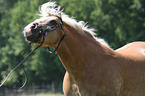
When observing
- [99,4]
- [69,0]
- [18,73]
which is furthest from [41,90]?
[99,4]

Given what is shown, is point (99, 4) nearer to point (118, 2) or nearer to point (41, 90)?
point (118, 2)

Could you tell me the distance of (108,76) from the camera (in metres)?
4.17

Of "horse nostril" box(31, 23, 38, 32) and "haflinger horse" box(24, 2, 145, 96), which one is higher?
"horse nostril" box(31, 23, 38, 32)

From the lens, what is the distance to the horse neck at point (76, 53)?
13.8ft

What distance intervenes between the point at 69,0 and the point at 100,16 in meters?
5.17

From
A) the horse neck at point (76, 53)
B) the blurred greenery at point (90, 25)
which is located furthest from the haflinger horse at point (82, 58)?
the blurred greenery at point (90, 25)

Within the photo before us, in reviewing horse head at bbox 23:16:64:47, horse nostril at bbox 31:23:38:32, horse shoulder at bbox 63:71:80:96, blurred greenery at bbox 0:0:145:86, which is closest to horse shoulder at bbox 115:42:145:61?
horse shoulder at bbox 63:71:80:96

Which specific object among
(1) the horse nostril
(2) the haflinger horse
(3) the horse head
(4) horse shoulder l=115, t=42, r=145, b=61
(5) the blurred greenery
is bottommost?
(5) the blurred greenery

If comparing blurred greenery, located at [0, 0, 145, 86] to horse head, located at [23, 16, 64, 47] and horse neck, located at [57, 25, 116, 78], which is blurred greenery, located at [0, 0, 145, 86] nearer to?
horse neck, located at [57, 25, 116, 78]

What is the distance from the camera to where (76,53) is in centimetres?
424

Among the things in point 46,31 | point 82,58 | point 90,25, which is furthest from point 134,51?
point 90,25

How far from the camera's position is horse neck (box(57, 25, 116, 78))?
421cm

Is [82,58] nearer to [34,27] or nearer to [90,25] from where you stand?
[34,27]

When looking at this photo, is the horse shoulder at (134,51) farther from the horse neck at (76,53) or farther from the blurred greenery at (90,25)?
the blurred greenery at (90,25)
